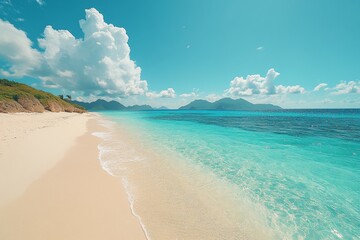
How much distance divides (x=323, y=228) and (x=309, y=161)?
25.8 feet

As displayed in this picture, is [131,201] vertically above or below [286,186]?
above

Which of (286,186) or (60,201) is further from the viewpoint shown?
(286,186)

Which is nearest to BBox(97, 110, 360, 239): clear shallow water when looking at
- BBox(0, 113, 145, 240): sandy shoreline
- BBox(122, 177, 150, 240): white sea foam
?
BBox(122, 177, 150, 240): white sea foam

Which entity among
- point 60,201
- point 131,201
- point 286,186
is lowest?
point 286,186

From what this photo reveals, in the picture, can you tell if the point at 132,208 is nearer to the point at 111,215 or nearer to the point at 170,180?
the point at 111,215

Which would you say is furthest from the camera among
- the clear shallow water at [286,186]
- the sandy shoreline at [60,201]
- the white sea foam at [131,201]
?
the clear shallow water at [286,186]

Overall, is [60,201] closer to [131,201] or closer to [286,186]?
[131,201]

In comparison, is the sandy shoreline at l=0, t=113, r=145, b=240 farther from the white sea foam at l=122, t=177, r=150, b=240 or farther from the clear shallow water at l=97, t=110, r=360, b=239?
the clear shallow water at l=97, t=110, r=360, b=239

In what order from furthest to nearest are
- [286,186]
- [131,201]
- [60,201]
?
[286,186], [131,201], [60,201]

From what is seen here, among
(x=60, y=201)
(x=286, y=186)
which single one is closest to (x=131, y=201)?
(x=60, y=201)

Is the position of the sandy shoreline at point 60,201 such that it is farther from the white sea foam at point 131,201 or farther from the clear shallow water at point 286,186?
the clear shallow water at point 286,186

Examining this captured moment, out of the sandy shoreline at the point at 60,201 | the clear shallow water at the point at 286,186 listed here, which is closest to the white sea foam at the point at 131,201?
the sandy shoreline at the point at 60,201

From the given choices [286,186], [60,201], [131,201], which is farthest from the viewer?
[286,186]

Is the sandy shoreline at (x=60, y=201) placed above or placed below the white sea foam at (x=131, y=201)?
above
